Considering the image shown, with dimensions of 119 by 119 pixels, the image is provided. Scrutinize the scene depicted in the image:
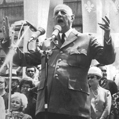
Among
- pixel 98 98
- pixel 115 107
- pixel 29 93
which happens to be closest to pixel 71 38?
pixel 98 98

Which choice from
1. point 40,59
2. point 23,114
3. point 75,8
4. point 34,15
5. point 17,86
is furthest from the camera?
point 75,8

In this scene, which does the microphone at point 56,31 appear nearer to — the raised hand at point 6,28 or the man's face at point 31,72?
the raised hand at point 6,28

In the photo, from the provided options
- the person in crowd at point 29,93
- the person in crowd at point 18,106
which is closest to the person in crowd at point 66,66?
the person in crowd at point 18,106

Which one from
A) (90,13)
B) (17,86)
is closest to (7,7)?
(90,13)

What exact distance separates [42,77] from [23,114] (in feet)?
7.90

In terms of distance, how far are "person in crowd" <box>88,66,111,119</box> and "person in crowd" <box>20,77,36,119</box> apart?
1.12 m

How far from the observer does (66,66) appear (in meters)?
5.22

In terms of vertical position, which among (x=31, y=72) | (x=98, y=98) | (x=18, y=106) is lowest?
(x=18, y=106)

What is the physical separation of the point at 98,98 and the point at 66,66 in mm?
2622

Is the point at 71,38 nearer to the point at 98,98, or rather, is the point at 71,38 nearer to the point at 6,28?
the point at 6,28

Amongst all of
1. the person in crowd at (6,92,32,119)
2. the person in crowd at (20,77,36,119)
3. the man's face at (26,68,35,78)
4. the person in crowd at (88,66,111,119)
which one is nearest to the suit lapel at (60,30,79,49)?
the person in crowd at (88,66,111,119)

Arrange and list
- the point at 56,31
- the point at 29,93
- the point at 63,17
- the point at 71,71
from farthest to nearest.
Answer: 1. the point at 29,93
2. the point at 63,17
3. the point at 71,71
4. the point at 56,31

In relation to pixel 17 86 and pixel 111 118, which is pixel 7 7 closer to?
pixel 17 86

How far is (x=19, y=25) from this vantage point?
563 centimetres
